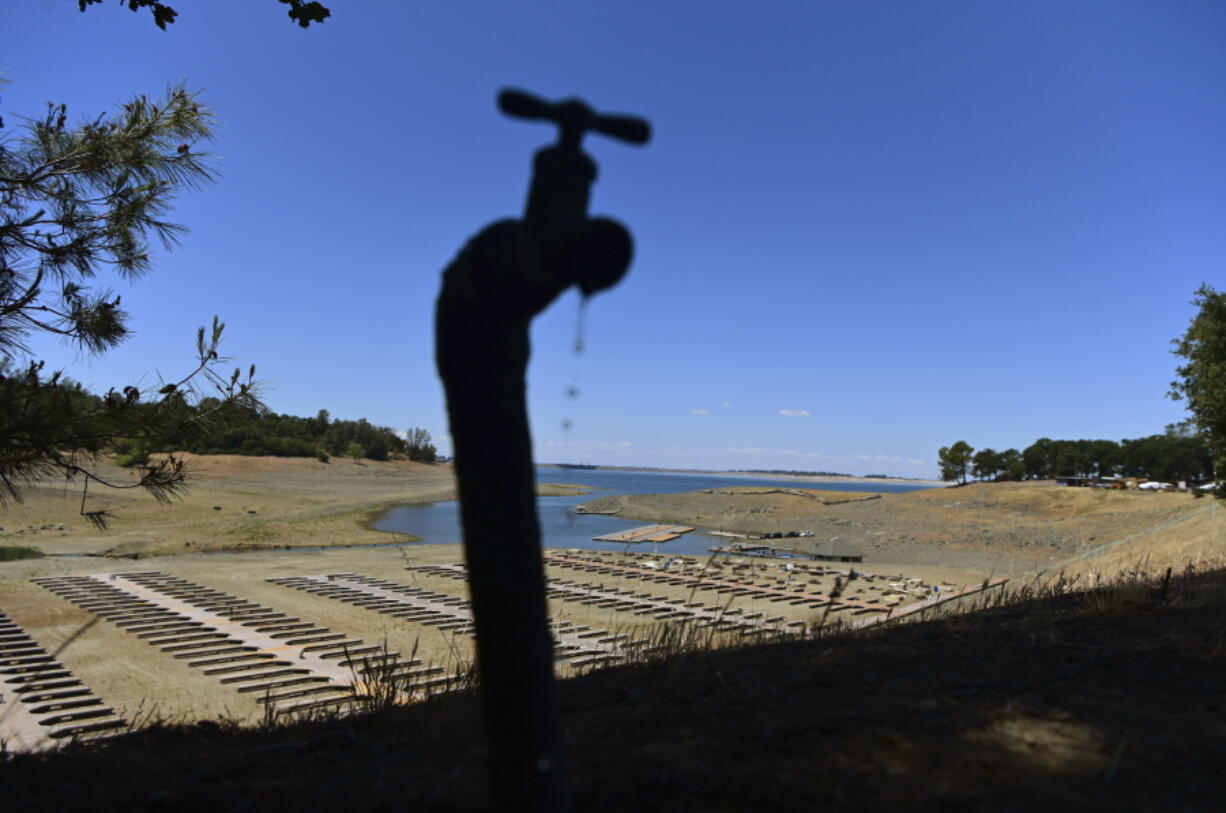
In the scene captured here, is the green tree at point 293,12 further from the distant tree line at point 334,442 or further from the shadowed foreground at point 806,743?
the distant tree line at point 334,442

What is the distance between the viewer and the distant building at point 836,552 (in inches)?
1470

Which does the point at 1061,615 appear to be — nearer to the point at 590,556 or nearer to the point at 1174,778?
the point at 1174,778

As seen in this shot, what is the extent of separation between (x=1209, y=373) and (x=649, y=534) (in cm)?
3497

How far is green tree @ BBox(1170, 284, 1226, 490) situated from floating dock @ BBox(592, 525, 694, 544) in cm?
2794

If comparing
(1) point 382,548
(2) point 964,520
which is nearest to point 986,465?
(2) point 964,520

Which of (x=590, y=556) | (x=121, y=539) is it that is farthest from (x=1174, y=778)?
(x=121, y=539)

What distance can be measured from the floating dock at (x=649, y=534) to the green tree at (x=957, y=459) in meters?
66.0

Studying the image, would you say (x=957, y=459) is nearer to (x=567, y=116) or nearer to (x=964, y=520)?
(x=964, y=520)

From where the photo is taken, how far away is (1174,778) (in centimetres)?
246

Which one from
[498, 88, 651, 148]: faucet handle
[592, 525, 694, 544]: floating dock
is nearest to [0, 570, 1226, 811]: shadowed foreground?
[498, 88, 651, 148]: faucet handle

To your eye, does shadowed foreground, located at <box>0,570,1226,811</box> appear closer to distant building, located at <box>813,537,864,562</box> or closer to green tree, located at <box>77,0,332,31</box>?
green tree, located at <box>77,0,332,31</box>

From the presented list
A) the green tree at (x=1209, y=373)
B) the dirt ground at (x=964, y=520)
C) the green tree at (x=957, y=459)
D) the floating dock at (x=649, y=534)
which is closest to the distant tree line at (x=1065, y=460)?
the green tree at (x=957, y=459)

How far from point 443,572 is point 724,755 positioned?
25.2m

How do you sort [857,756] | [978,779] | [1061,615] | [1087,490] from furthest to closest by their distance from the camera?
[1087,490] → [1061,615] → [857,756] → [978,779]
